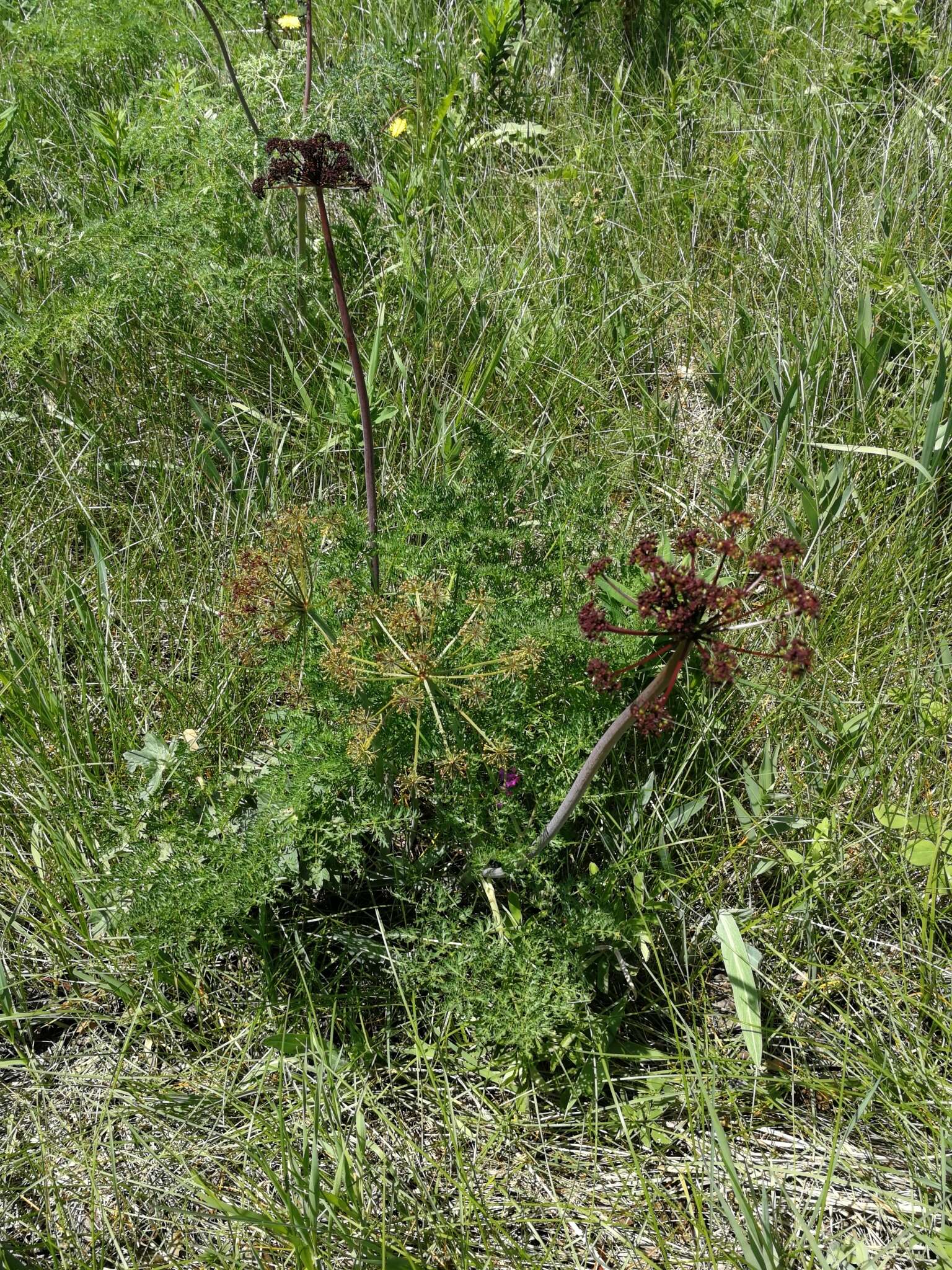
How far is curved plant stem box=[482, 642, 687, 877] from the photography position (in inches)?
56.1

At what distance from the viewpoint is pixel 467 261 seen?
128 inches

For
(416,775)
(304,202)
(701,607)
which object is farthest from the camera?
(304,202)

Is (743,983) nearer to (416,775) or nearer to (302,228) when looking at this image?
(416,775)

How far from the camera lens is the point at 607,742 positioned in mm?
1599

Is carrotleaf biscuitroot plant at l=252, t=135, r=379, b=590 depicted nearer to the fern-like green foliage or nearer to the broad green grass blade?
the fern-like green foliage

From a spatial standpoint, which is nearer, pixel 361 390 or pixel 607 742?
pixel 607 742

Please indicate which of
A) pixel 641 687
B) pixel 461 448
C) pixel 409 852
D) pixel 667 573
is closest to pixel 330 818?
pixel 409 852

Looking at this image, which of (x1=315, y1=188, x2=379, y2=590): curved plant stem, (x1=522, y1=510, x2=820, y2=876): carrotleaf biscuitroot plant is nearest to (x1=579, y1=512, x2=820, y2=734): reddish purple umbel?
(x1=522, y1=510, x2=820, y2=876): carrotleaf biscuitroot plant

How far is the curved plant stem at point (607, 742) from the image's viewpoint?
142 cm

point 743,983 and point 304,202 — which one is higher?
point 304,202

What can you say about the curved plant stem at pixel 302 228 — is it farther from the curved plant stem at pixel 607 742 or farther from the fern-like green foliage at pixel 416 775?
the curved plant stem at pixel 607 742

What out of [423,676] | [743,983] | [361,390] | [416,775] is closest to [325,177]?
[361,390]

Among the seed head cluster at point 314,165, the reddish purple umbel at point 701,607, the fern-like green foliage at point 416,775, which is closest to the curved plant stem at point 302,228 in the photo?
the seed head cluster at point 314,165

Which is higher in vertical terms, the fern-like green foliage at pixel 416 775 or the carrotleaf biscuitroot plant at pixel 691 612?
the carrotleaf biscuitroot plant at pixel 691 612
